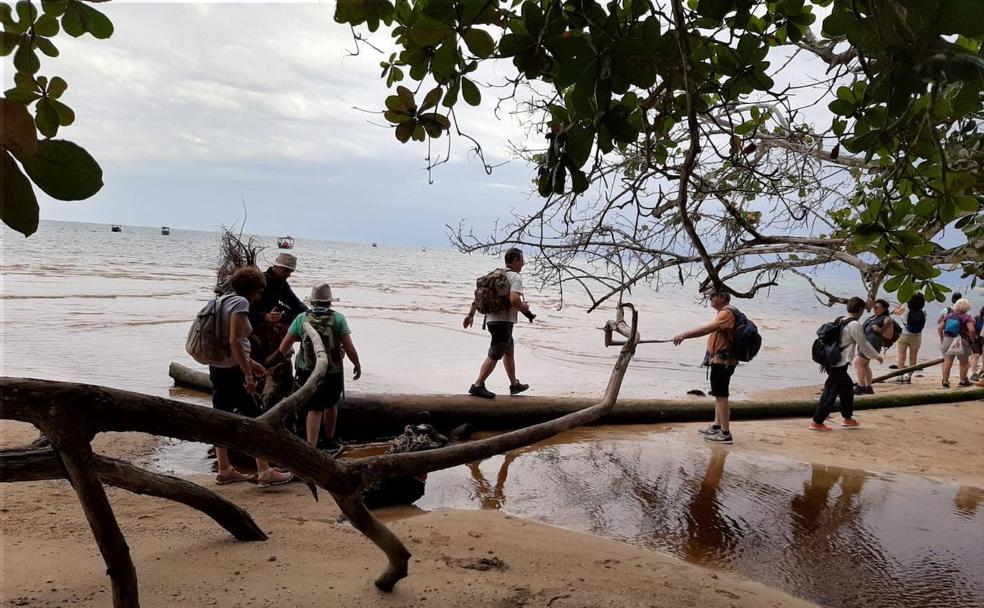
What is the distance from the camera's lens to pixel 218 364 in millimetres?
4789

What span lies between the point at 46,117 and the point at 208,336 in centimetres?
331

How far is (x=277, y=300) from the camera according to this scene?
224 inches

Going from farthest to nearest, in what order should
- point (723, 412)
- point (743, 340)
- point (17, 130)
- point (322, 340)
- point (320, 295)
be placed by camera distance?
point (723, 412) → point (743, 340) → point (320, 295) → point (322, 340) → point (17, 130)

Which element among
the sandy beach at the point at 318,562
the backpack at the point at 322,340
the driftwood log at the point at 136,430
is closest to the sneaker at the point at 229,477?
the sandy beach at the point at 318,562

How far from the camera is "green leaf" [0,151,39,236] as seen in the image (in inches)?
35.8

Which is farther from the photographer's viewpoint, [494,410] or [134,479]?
[494,410]

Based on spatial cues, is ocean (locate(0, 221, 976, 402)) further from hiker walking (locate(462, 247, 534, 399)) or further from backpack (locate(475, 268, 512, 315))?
backpack (locate(475, 268, 512, 315))

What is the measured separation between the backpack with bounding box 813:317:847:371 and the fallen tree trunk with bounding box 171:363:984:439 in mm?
1195

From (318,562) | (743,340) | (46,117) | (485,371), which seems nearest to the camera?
(46,117)

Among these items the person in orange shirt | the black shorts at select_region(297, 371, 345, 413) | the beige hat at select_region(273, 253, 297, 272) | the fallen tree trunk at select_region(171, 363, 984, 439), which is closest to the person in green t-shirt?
the black shorts at select_region(297, 371, 345, 413)

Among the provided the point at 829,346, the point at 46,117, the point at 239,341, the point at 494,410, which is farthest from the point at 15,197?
the point at 829,346

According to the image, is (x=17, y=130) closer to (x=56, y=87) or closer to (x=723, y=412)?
(x=56, y=87)

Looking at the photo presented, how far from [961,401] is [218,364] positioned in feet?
37.1

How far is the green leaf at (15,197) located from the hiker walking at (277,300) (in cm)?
453
